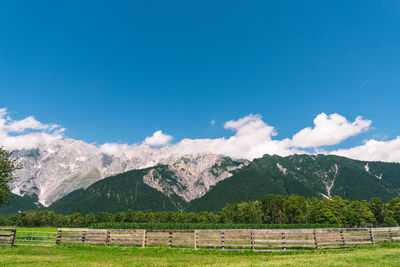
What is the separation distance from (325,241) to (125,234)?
78.4ft

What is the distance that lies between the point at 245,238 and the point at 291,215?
103 m

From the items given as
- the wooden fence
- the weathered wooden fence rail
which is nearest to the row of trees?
Answer: the weathered wooden fence rail

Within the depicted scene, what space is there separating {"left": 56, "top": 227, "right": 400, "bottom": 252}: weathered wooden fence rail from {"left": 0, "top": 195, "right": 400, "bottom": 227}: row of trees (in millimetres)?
89097

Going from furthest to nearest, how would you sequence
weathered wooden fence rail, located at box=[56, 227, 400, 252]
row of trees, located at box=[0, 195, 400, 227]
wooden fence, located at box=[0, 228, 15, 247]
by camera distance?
row of trees, located at box=[0, 195, 400, 227] → wooden fence, located at box=[0, 228, 15, 247] → weathered wooden fence rail, located at box=[56, 227, 400, 252]

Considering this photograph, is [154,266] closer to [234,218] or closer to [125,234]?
[125,234]

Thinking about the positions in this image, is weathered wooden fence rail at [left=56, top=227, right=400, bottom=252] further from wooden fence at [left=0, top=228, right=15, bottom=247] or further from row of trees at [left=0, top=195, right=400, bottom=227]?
row of trees at [left=0, top=195, right=400, bottom=227]

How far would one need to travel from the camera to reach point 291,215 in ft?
373

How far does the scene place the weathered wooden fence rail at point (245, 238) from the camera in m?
24.1

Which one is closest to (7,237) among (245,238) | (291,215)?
(245,238)

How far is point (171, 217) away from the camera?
159250 mm

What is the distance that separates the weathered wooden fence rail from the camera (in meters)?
24.1

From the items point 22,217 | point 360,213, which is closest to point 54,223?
point 22,217

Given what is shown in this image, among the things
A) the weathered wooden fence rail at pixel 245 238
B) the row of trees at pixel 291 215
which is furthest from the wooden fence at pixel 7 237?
the row of trees at pixel 291 215

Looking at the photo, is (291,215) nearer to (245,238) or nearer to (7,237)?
(245,238)
